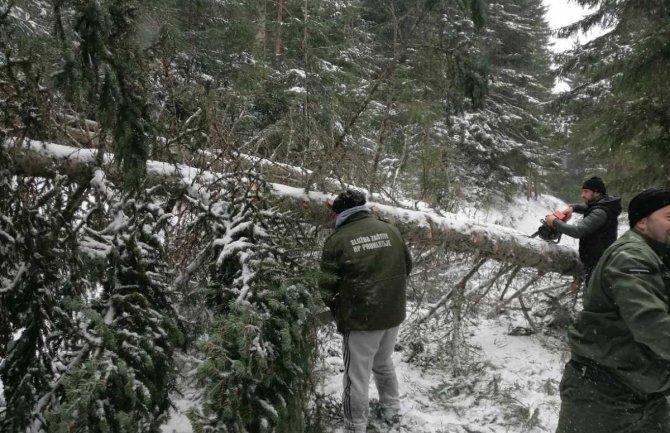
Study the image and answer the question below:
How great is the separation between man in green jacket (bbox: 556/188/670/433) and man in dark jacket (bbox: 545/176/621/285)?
2.62m

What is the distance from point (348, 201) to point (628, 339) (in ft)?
7.30

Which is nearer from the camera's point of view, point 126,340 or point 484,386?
point 126,340

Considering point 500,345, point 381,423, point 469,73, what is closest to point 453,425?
point 381,423

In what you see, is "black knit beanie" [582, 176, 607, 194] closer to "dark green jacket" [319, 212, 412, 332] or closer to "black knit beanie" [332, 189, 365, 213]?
"dark green jacket" [319, 212, 412, 332]

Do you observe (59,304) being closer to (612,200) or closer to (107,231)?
(107,231)

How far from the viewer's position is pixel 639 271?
6.63 ft

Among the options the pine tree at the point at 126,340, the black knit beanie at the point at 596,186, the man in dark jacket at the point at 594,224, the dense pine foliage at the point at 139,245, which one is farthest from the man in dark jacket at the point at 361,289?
the black knit beanie at the point at 596,186

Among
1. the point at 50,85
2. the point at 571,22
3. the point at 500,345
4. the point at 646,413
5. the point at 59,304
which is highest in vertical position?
the point at 571,22

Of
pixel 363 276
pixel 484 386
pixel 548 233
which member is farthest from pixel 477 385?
pixel 363 276

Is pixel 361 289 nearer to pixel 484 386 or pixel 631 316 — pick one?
pixel 631 316

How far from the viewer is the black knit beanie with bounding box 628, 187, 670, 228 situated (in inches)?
86.6

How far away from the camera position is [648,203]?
7.41 feet

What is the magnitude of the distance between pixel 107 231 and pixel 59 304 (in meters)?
0.67

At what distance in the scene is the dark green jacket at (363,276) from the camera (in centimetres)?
340
